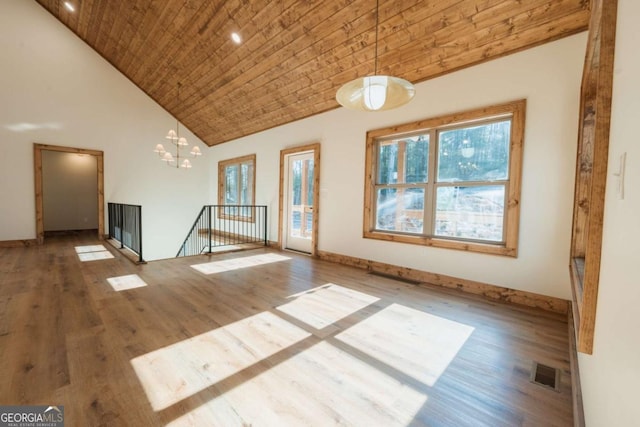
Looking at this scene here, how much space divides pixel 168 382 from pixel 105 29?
6.99 meters

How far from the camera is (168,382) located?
1.65 meters

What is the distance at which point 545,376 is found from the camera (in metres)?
1.80

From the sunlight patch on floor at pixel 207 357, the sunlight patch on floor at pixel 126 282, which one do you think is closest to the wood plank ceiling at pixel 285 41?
the sunlight patch on floor at pixel 207 357

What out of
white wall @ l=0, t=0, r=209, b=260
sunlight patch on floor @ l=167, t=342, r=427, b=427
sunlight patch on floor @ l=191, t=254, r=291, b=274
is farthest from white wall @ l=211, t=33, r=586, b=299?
white wall @ l=0, t=0, r=209, b=260

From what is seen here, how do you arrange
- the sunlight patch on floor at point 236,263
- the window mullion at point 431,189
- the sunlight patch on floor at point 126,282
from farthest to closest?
the sunlight patch on floor at point 236,263, the window mullion at point 431,189, the sunlight patch on floor at point 126,282

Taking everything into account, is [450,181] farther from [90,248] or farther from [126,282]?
[90,248]

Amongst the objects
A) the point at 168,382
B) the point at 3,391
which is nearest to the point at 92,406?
the point at 168,382

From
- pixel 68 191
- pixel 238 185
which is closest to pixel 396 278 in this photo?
pixel 238 185

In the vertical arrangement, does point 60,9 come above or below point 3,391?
above

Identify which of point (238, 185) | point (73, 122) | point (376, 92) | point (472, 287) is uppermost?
point (73, 122)

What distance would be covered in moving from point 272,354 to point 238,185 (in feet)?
20.4

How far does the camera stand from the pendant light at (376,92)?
6.38 feet

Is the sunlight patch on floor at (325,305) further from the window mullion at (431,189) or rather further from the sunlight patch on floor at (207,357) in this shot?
the window mullion at (431,189)

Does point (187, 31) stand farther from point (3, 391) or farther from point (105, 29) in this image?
point (3, 391)
